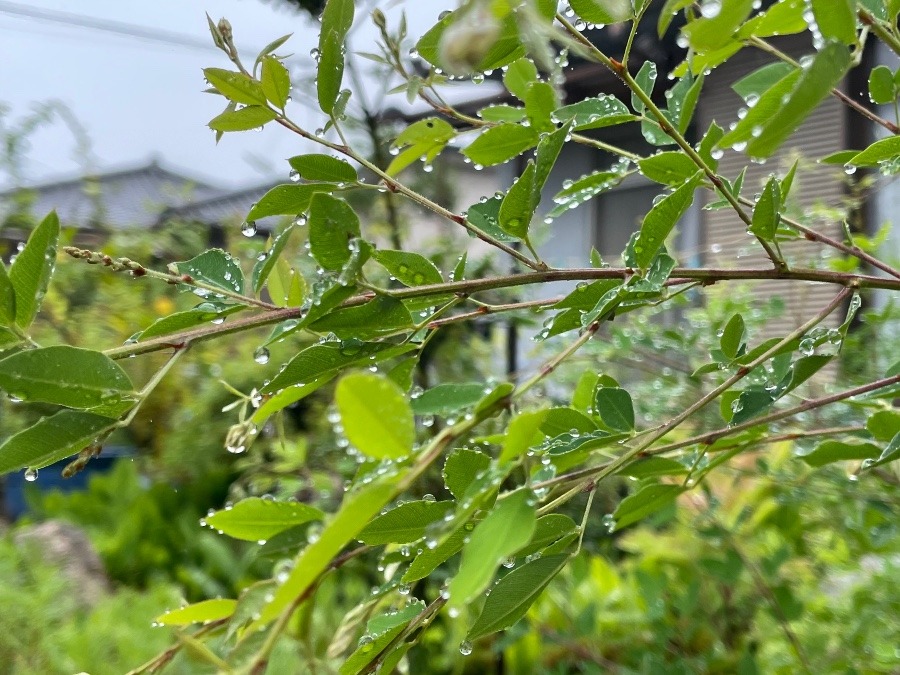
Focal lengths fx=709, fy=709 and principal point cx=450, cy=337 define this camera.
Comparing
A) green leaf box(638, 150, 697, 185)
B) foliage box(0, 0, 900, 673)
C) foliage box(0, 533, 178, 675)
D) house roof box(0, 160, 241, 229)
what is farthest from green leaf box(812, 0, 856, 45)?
house roof box(0, 160, 241, 229)

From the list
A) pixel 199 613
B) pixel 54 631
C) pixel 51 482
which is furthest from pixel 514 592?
pixel 51 482

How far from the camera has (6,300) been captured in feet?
0.92

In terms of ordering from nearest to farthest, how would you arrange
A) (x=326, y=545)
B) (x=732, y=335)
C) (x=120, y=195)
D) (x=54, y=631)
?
(x=326, y=545) → (x=732, y=335) → (x=54, y=631) → (x=120, y=195)

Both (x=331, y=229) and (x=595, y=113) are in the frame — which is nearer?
(x=331, y=229)

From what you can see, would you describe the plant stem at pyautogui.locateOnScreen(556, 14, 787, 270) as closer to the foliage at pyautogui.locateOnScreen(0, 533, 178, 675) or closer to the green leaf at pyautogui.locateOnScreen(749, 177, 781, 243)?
the green leaf at pyautogui.locateOnScreen(749, 177, 781, 243)

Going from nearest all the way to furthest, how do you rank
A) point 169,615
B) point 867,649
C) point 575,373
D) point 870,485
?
point 169,615
point 867,649
point 870,485
point 575,373

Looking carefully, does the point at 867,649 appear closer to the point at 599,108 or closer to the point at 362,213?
the point at 599,108

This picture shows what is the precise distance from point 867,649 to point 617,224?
2.06m

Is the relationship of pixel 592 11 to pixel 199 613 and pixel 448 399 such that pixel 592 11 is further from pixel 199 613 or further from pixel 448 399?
pixel 199 613

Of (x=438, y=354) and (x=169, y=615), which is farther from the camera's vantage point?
(x=438, y=354)

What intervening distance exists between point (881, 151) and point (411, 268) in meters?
0.26

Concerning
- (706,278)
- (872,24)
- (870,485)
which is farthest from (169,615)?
(870,485)

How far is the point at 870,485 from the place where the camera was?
1.05m

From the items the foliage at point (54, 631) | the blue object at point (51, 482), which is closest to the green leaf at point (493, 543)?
the foliage at point (54, 631)
